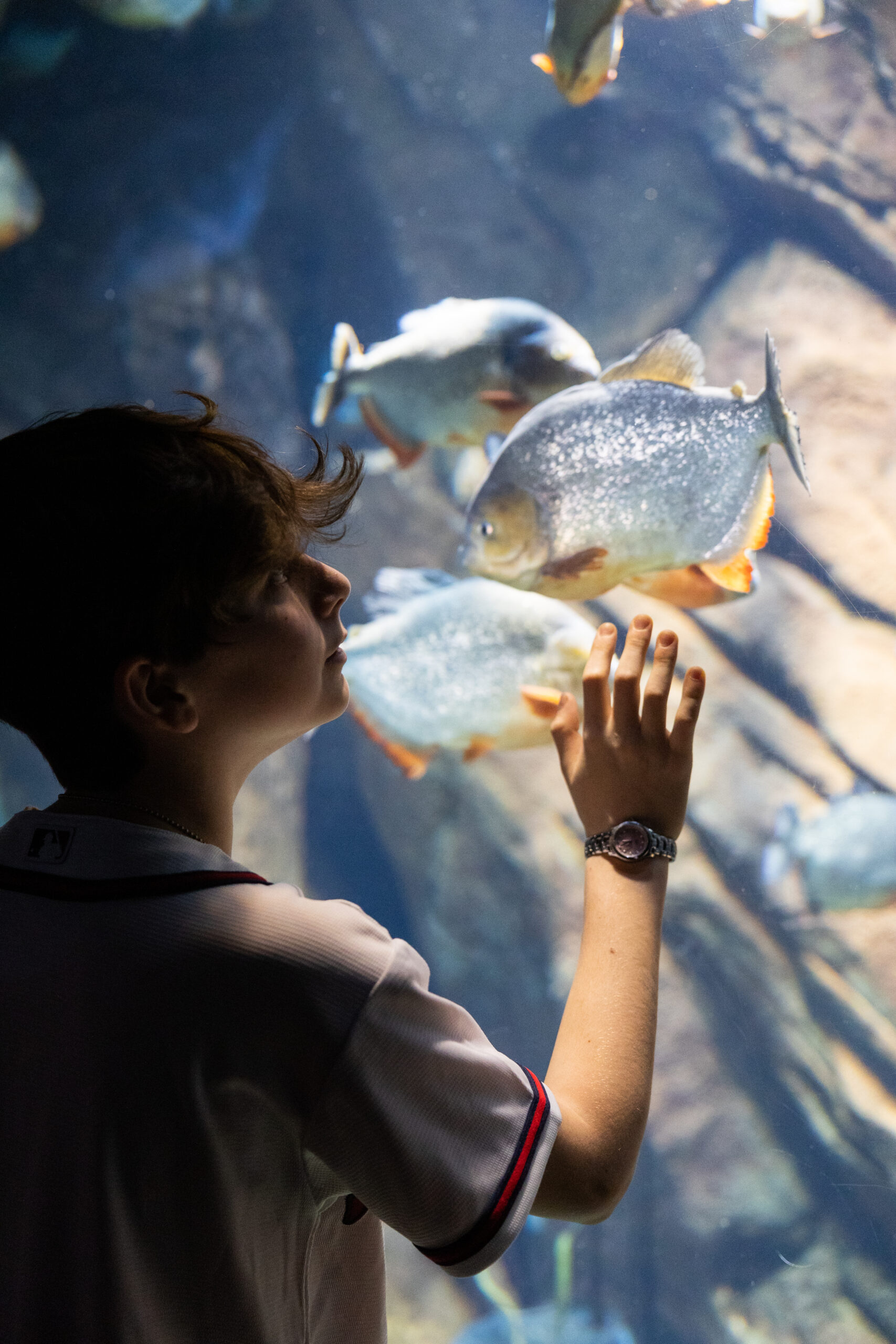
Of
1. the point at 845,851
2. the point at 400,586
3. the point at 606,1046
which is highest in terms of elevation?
the point at 606,1046

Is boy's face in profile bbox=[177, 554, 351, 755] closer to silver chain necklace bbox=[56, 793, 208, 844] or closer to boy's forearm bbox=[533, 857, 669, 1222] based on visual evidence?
silver chain necklace bbox=[56, 793, 208, 844]

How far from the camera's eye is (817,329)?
1.79m

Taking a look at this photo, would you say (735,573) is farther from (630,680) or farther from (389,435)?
(389,435)

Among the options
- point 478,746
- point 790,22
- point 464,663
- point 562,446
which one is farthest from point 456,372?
point 790,22

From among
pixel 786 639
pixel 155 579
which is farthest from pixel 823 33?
pixel 155 579

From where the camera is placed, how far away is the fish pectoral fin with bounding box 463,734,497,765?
1574 millimetres

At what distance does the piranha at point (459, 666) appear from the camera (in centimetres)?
146

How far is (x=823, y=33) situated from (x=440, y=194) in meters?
1.85

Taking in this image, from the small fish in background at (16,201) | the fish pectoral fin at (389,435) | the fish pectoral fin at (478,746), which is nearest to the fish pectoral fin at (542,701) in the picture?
the fish pectoral fin at (478,746)

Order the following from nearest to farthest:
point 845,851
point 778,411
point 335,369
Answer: point 778,411 < point 335,369 < point 845,851

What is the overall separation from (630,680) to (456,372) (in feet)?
2.83

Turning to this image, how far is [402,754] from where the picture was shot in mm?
1666

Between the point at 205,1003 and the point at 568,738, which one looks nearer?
the point at 205,1003

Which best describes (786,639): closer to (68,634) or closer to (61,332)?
(68,634)
